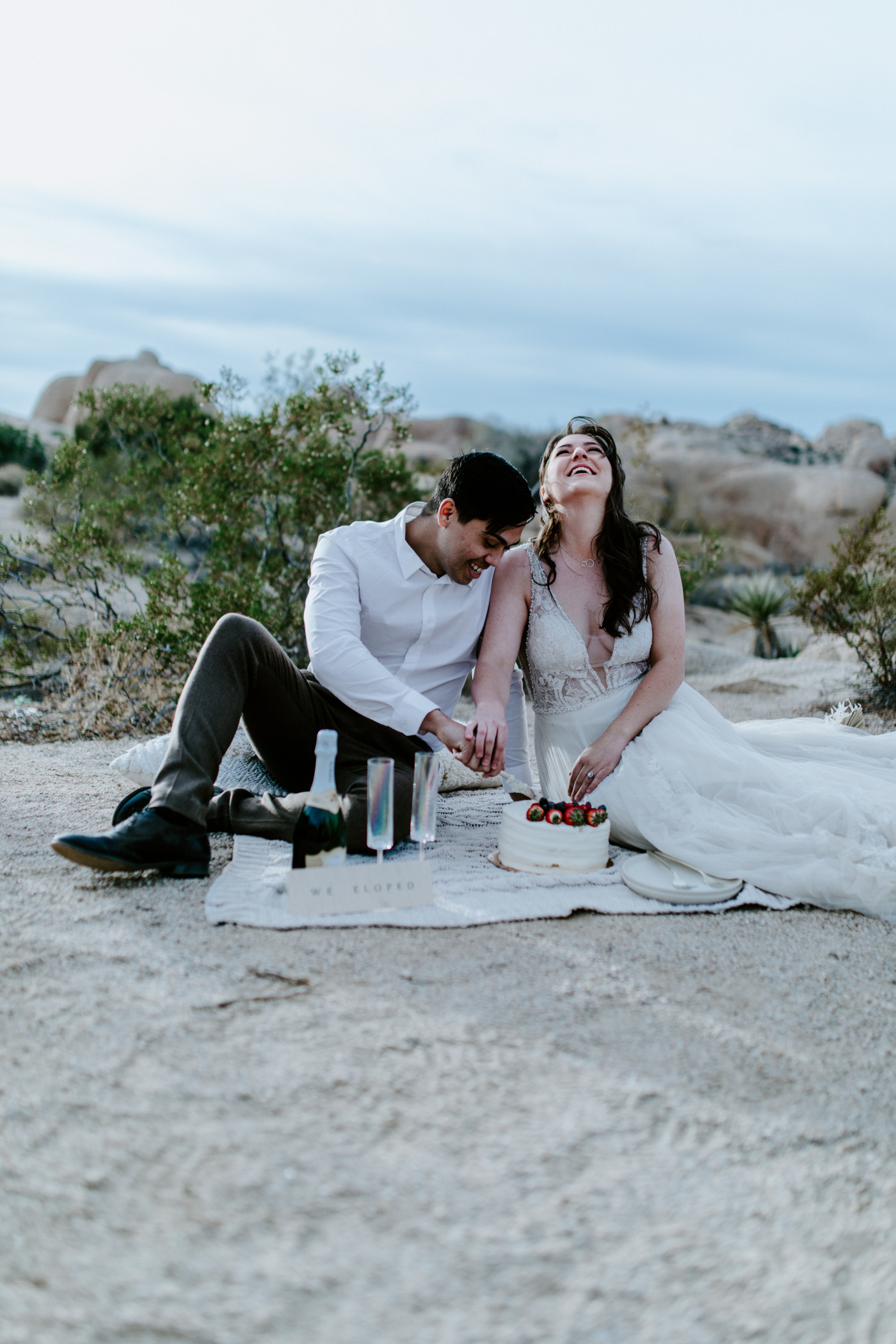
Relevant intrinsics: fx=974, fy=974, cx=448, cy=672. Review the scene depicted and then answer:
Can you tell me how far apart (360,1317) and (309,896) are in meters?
1.44

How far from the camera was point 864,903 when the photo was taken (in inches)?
122

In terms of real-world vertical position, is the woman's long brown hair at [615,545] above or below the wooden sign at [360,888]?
above

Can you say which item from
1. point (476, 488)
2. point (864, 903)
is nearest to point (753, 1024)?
point (864, 903)

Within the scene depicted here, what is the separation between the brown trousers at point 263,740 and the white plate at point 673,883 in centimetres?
81

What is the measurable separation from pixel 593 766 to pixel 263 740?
1220 millimetres

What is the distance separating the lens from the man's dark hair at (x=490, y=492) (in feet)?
10.9

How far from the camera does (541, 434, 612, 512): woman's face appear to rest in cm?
376

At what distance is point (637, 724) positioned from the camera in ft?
12.1

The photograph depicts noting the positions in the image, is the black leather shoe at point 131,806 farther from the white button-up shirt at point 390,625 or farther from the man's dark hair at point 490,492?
the man's dark hair at point 490,492

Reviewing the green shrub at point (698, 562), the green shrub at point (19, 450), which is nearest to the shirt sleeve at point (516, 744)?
the green shrub at point (698, 562)

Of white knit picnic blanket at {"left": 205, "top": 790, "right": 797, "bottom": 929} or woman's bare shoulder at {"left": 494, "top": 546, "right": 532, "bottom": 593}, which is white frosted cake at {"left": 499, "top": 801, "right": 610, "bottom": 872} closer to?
white knit picnic blanket at {"left": 205, "top": 790, "right": 797, "bottom": 929}

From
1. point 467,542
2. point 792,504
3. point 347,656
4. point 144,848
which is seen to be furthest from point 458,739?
point 792,504

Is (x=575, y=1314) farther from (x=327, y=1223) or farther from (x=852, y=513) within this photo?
(x=852, y=513)

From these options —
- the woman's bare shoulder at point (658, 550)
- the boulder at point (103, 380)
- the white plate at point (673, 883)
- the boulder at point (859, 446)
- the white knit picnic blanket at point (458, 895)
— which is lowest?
the white knit picnic blanket at point (458, 895)
